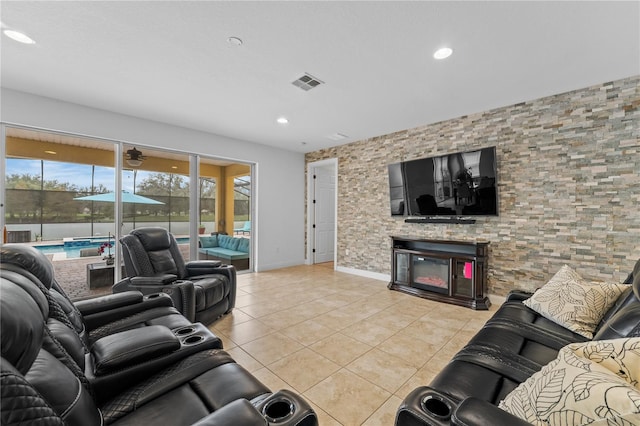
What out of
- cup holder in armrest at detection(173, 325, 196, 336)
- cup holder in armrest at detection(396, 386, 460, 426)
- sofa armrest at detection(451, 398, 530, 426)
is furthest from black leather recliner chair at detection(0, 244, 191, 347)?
sofa armrest at detection(451, 398, 530, 426)

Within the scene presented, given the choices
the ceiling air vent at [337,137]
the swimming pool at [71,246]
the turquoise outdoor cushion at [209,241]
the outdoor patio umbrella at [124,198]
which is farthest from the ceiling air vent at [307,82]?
the swimming pool at [71,246]

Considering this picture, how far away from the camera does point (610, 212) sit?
2.87 metres

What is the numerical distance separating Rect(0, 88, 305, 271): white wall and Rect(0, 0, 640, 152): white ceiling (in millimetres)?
205

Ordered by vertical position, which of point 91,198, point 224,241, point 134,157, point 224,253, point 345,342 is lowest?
point 345,342

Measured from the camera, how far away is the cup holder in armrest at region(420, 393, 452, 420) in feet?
3.00

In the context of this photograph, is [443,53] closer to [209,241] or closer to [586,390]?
[586,390]

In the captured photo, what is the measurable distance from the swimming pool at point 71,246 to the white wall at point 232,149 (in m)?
1.50

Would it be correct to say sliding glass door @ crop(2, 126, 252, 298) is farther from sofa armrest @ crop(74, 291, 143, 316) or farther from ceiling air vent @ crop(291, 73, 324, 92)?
ceiling air vent @ crop(291, 73, 324, 92)

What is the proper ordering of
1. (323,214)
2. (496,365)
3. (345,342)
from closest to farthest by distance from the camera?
(496,365), (345,342), (323,214)

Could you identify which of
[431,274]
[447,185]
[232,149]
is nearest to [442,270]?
[431,274]

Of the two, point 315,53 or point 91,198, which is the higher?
point 315,53

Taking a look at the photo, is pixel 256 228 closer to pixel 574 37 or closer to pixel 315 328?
pixel 315 328

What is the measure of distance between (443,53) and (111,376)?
325 centimetres

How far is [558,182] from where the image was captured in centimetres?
317
